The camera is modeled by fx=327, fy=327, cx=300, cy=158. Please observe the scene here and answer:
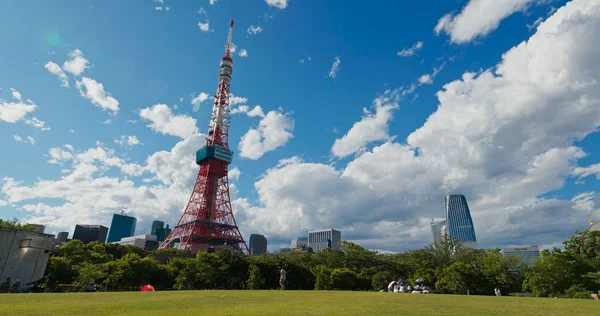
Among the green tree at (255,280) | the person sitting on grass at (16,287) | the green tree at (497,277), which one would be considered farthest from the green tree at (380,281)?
the person sitting on grass at (16,287)

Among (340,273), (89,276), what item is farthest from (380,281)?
(89,276)

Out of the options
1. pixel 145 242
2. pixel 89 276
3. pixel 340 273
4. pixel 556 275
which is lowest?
pixel 89 276

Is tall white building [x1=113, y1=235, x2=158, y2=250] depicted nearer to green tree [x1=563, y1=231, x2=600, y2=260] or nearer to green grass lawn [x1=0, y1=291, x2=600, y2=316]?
green tree [x1=563, y1=231, x2=600, y2=260]

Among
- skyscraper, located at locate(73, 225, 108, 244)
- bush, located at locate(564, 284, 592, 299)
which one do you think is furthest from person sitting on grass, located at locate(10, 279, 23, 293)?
skyscraper, located at locate(73, 225, 108, 244)

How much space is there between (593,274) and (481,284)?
9.31 meters

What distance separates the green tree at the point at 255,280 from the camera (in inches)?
1348

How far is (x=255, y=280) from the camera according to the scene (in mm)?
34500

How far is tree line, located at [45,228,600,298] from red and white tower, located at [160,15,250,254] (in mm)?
25810

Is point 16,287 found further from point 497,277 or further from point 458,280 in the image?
point 497,277

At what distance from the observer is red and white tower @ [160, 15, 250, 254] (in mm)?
69188

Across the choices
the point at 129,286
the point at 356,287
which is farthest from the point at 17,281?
the point at 356,287

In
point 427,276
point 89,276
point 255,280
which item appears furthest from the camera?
point 427,276

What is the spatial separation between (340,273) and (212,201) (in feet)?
147

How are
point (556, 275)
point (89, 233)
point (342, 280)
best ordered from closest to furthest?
point (556, 275) < point (342, 280) < point (89, 233)
